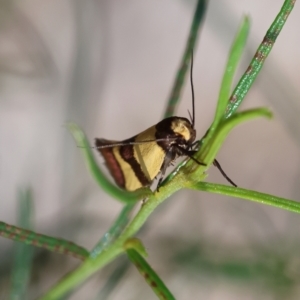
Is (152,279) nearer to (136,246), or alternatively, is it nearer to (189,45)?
(136,246)

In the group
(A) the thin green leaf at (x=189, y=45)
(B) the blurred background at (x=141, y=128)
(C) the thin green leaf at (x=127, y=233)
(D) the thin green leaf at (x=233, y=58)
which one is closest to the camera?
(D) the thin green leaf at (x=233, y=58)

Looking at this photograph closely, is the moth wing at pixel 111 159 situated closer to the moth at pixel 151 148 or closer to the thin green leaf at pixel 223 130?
the moth at pixel 151 148

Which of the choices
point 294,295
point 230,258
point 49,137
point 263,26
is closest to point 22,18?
point 49,137

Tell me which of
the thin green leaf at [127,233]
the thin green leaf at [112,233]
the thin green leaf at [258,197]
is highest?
the thin green leaf at [112,233]

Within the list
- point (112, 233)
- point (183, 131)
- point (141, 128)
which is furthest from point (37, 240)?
point (141, 128)

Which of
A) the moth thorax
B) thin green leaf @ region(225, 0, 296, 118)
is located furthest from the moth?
thin green leaf @ region(225, 0, 296, 118)

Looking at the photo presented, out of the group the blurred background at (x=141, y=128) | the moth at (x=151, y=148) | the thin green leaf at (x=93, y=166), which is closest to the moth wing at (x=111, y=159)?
the moth at (x=151, y=148)
